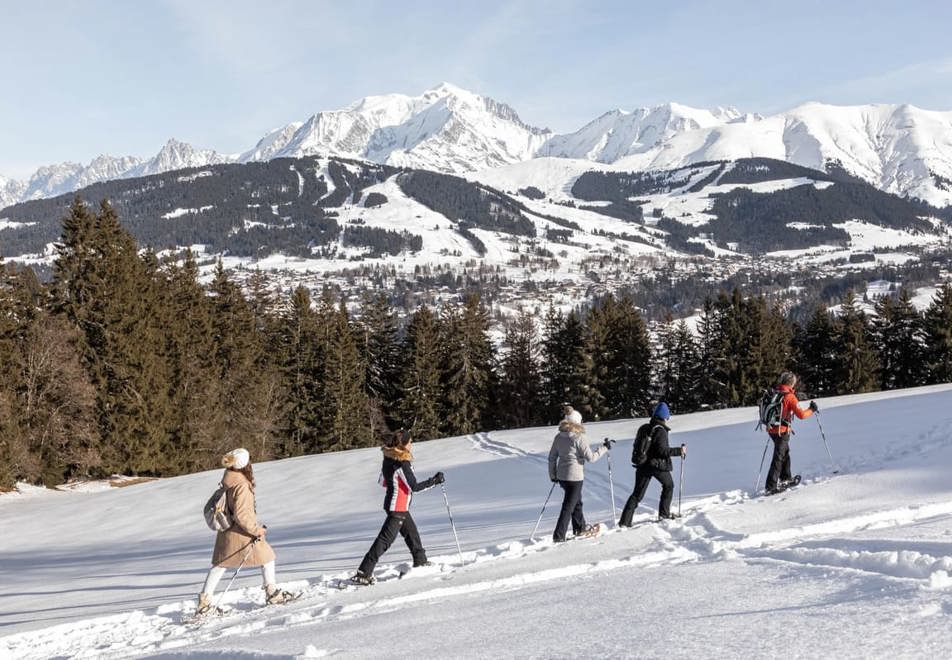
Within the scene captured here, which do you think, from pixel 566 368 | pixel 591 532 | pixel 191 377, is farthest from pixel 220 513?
pixel 566 368

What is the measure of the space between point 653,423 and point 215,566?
657cm

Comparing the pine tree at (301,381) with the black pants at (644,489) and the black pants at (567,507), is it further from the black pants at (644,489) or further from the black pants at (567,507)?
the black pants at (644,489)

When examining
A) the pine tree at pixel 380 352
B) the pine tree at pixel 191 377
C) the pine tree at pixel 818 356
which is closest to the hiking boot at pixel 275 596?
the pine tree at pixel 191 377

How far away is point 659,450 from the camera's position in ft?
34.9

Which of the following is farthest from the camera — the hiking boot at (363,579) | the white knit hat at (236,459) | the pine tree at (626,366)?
the pine tree at (626,366)

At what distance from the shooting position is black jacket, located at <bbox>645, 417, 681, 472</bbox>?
10.6 meters

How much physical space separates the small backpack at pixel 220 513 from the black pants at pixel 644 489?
5893mm

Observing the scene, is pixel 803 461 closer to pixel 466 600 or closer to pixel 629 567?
pixel 629 567

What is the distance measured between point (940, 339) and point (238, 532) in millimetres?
57904

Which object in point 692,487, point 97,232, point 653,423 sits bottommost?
point 692,487

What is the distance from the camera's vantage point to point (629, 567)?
26.3 ft

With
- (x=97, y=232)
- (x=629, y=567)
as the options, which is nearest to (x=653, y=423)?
(x=629, y=567)

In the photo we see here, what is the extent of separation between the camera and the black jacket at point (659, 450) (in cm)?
1064

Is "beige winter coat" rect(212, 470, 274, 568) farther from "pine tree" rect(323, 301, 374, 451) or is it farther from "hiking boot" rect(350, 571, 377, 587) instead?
"pine tree" rect(323, 301, 374, 451)
